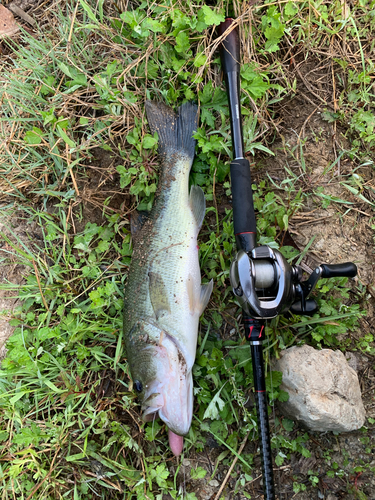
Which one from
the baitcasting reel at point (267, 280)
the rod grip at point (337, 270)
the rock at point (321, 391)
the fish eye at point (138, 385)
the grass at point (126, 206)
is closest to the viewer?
the baitcasting reel at point (267, 280)

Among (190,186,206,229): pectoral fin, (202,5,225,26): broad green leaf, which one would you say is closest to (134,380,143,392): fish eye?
(190,186,206,229): pectoral fin

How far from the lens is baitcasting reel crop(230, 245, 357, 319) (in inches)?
79.4

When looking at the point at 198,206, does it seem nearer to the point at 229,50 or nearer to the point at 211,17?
the point at 229,50

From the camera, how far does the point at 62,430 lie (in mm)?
2764

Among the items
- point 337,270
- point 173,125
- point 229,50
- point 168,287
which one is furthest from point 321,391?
point 229,50

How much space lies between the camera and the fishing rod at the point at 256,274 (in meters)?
2.05

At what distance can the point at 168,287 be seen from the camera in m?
2.63

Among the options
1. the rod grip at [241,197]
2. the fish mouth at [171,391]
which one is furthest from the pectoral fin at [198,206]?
the fish mouth at [171,391]

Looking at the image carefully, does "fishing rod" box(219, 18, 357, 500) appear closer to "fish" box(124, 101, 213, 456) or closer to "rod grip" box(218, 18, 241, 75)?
"rod grip" box(218, 18, 241, 75)

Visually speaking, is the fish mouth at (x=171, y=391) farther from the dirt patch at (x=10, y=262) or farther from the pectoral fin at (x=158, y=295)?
the dirt patch at (x=10, y=262)

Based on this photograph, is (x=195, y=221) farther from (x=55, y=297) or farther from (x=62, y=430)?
(x=62, y=430)

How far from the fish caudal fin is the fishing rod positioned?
1.37 feet

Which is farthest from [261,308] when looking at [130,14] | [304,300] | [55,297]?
[130,14]

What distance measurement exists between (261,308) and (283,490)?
169 cm
